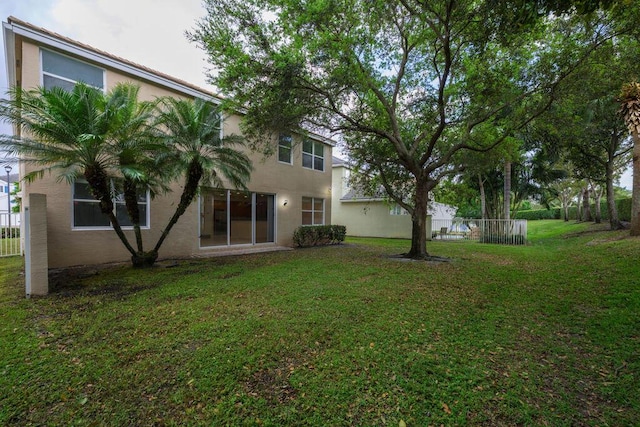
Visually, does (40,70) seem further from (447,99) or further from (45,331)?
(447,99)

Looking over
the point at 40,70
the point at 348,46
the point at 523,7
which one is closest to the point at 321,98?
the point at 348,46

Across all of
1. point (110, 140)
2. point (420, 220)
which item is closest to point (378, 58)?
point (420, 220)

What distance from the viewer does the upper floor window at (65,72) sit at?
785cm

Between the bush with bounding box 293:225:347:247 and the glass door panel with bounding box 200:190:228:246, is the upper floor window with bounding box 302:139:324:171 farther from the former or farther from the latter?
the glass door panel with bounding box 200:190:228:246

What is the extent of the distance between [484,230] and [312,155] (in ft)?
36.2

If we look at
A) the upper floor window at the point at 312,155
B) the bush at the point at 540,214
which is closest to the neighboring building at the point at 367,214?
the upper floor window at the point at 312,155

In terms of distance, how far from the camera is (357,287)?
6.41 metres

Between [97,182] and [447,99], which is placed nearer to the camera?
[97,182]

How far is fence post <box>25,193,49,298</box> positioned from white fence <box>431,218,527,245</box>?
18753 mm

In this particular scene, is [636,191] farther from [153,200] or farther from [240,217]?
[153,200]

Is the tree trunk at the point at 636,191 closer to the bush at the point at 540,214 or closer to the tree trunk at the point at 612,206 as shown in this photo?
the tree trunk at the point at 612,206

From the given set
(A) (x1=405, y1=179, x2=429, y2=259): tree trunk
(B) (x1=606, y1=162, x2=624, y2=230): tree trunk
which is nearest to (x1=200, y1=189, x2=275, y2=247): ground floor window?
(A) (x1=405, y1=179, x2=429, y2=259): tree trunk

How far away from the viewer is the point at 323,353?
353 centimetres

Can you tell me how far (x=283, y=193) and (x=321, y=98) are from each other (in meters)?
5.94
